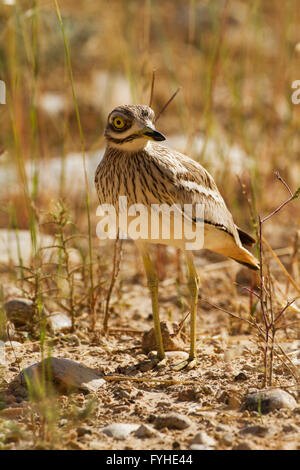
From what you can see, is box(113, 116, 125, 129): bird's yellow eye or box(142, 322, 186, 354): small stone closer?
box(113, 116, 125, 129): bird's yellow eye

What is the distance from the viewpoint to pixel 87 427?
2277 millimetres

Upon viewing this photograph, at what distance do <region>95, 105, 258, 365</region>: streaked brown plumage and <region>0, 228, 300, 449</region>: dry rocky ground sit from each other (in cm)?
23

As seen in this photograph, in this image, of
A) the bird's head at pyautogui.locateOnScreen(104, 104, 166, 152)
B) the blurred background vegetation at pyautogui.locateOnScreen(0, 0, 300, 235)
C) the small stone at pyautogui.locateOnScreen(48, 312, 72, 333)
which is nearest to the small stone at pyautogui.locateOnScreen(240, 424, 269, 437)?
the bird's head at pyautogui.locateOnScreen(104, 104, 166, 152)

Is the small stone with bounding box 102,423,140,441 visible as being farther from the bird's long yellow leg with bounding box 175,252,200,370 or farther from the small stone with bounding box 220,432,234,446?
the bird's long yellow leg with bounding box 175,252,200,370

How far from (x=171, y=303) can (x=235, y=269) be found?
553mm

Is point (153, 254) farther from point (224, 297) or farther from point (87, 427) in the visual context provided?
point (87, 427)

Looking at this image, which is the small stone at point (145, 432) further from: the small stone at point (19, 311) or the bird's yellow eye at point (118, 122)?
the bird's yellow eye at point (118, 122)

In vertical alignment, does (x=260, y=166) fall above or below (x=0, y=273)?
above

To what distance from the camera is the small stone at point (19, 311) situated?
321 centimetres

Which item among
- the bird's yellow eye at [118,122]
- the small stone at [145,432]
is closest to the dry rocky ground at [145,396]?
the small stone at [145,432]

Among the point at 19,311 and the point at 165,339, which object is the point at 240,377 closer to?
the point at 165,339

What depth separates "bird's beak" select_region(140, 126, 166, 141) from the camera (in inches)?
103

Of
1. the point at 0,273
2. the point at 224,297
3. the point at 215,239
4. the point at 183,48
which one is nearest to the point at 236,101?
the point at 224,297
